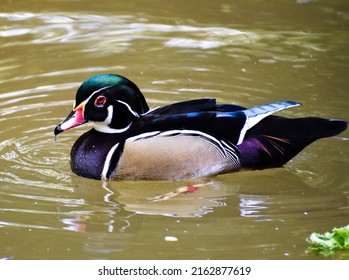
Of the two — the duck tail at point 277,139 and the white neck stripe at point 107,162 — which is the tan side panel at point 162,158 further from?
the duck tail at point 277,139

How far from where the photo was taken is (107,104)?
24.8 feet

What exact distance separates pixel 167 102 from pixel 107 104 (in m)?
1.43

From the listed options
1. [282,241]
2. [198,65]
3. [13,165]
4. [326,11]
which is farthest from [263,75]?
[282,241]

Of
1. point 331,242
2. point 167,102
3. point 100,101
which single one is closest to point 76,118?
point 100,101

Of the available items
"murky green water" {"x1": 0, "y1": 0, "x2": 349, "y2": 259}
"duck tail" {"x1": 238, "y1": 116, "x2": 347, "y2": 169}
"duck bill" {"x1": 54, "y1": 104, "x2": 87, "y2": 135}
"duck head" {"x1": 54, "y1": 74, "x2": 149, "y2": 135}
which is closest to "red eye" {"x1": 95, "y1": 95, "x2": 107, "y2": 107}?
"duck head" {"x1": 54, "y1": 74, "x2": 149, "y2": 135}

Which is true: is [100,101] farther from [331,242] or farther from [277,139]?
[331,242]

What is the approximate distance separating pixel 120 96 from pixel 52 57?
2.62m

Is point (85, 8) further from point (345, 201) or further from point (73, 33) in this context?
point (345, 201)

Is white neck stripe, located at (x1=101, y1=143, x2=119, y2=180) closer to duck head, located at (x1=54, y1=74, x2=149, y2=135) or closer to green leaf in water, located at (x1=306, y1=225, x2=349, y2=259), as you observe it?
duck head, located at (x1=54, y1=74, x2=149, y2=135)

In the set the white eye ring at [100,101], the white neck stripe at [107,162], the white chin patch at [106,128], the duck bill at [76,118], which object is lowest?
the white neck stripe at [107,162]

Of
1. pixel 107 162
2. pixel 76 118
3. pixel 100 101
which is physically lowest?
pixel 107 162

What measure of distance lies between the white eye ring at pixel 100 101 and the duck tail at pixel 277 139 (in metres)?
1.17

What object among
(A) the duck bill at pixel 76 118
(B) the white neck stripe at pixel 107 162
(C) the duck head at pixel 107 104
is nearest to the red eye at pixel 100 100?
(C) the duck head at pixel 107 104

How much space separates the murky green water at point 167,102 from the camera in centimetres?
615
